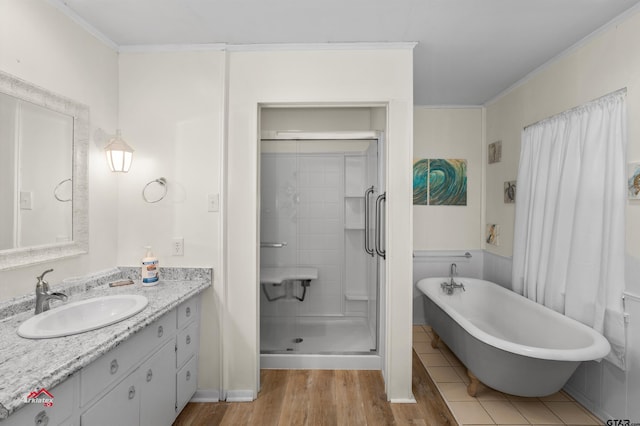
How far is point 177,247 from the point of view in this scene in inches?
88.6

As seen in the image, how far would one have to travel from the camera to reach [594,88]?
2.12 meters

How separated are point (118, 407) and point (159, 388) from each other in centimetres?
34

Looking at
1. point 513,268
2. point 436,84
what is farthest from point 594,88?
point 513,268

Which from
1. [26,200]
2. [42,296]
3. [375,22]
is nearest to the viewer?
[42,296]

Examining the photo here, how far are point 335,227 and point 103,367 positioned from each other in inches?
73.3

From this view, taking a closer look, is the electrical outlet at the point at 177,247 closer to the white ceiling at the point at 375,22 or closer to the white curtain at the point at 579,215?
the white ceiling at the point at 375,22

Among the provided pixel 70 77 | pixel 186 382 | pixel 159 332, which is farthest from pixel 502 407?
pixel 70 77

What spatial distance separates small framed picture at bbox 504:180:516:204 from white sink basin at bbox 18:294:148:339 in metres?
3.19

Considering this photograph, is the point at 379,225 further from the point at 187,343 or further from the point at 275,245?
the point at 187,343

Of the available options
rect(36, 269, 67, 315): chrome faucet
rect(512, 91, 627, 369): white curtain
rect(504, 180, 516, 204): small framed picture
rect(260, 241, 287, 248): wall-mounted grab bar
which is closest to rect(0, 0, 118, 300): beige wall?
rect(36, 269, 67, 315): chrome faucet

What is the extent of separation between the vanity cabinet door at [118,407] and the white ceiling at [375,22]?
6.63 feet

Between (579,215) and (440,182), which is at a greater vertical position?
(440,182)

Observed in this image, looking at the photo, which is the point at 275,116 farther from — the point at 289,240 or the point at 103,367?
the point at 103,367

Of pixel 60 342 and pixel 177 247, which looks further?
pixel 177 247
